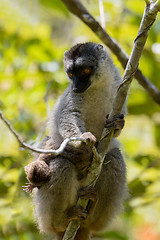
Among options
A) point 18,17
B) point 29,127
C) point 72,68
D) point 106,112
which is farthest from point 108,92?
point 18,17

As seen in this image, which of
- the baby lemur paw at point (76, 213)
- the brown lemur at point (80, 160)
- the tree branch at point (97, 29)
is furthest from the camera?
the tree branch at point (97, 29)

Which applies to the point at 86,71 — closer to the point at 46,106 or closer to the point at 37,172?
the point at 46,106

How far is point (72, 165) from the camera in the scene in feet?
17.9

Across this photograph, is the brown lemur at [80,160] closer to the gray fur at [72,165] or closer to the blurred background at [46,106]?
the gray fur at [72,165]

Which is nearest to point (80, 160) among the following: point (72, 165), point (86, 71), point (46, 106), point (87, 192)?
point (72, 165)

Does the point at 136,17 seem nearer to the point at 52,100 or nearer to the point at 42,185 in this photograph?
the point at 52,100

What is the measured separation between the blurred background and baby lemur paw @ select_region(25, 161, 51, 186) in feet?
2.80

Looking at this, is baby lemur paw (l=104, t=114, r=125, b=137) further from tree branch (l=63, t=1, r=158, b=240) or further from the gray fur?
the gray fur

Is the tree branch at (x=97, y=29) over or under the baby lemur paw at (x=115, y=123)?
over

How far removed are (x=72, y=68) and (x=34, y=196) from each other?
2110mm

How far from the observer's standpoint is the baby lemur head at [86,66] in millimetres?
6008

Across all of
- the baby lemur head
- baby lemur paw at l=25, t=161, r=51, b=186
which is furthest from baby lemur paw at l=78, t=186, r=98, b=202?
the baby lemur head

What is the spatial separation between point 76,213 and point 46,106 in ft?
7.64

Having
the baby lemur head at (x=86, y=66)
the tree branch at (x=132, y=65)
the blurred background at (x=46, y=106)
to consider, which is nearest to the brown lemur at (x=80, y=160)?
the baby lemur head at (x=86, y=66)
